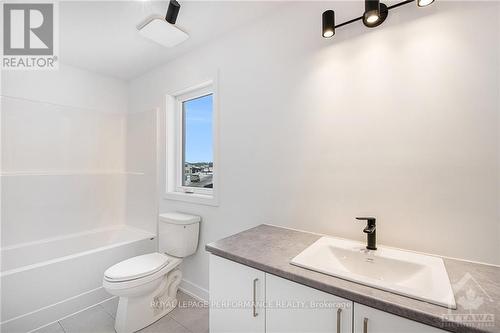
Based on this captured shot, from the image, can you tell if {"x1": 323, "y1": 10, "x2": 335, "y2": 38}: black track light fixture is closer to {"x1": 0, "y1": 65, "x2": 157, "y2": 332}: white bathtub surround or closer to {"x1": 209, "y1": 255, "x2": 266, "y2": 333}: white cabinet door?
{"x1": 209, "y1": 255, "x2": 266, "y2": 333}: white cabinet door

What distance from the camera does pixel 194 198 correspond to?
2.17m

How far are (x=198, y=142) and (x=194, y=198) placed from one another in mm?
597

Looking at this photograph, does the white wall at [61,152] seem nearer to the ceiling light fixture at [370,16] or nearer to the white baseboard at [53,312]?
the white baseboard at [53,312]

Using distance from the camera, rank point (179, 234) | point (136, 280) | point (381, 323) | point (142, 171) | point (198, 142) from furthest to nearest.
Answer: point (142, 171) → point (198, 142) → point (179, 234) → point (136, 280) → point (381, 323)

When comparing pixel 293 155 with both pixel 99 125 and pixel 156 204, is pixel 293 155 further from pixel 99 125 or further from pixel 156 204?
pixel 99 125

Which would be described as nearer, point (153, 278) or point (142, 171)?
point (153, 278)

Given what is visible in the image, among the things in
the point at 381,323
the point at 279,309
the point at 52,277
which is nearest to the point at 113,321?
the point at 52,277

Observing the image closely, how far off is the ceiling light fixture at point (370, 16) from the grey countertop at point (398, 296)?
4.02 ft

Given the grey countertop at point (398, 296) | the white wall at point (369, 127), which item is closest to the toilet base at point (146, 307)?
the white wall at point (369, 127)

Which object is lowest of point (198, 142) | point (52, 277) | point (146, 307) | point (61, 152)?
point (146, 307)

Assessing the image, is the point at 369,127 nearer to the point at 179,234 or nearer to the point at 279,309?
the point at 279,309

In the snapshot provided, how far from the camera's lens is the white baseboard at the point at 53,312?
171 centimetres

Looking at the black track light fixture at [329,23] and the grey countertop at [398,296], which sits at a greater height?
the black track light fixture at [329,23]

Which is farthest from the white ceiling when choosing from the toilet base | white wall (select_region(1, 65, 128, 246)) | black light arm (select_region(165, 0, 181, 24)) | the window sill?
the toilet base
